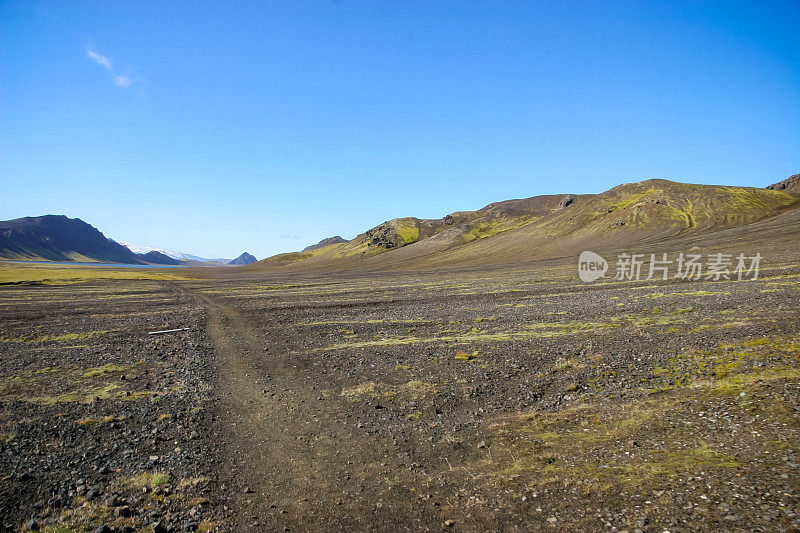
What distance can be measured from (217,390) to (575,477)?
13.6 m

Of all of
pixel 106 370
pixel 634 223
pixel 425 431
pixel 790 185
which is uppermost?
pixel 790 185

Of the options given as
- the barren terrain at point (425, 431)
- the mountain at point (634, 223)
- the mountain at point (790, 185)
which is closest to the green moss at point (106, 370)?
the barren terrain at point (425, 431)

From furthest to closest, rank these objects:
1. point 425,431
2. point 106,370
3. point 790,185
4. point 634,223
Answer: point 790,185
point 634,223
point 106,370
point 425,431

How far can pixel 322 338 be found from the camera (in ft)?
83.0

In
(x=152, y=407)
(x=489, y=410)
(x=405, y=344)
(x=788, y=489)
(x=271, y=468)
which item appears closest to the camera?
(x=788, y=489)

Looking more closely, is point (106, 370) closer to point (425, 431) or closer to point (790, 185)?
point (425, 431)

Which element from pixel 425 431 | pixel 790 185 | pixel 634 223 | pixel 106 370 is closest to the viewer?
pixel 425 431

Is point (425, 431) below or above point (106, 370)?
above

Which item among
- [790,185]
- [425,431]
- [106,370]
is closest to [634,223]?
[790,185]

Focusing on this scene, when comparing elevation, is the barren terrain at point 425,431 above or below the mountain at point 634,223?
below

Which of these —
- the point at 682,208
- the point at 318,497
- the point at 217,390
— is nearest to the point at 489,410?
the point at 318,497

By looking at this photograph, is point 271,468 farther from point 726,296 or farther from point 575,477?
point 726,296

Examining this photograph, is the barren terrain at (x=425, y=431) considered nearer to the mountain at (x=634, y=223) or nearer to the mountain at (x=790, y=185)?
the mountain at (x=634, y=223)

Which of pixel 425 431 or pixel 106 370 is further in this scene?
pixel 106 370
